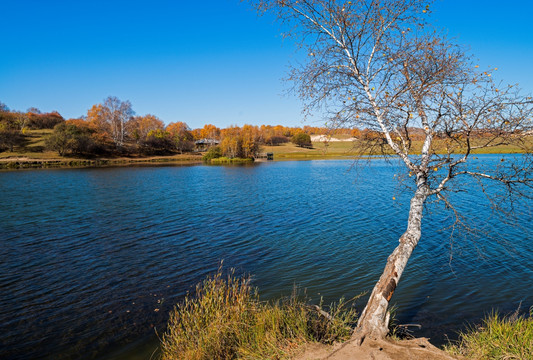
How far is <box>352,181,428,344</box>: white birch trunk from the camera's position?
18.8 feet

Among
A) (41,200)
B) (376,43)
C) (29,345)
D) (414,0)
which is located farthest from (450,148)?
(41,200)

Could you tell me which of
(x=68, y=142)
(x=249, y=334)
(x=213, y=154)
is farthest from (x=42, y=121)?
(x=249, y=334)

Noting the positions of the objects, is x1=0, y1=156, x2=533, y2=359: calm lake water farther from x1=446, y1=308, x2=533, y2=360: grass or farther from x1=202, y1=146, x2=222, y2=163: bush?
x1=202, y1=146, x2=222, y2=163: bush

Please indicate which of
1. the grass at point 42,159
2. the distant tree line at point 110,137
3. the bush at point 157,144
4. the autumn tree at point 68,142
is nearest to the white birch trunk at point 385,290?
the distant tree line at point 110,137

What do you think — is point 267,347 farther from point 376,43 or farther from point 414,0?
point 414,0

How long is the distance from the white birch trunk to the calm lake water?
1.80m

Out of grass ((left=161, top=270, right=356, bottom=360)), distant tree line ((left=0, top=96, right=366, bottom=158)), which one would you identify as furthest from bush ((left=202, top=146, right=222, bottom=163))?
grass ((left=161, top=270, right=356, bottom=360))

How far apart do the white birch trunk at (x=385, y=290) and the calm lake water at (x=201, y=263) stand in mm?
1796

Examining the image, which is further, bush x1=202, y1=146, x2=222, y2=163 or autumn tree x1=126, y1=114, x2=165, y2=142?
autumn tree x1=126, y1=114, x2=165, y2=142

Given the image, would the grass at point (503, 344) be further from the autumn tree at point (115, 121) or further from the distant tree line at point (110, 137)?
the autumn tree at point (115, 121)

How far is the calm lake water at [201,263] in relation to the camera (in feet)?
26.5

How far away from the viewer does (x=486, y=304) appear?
8.84 meters

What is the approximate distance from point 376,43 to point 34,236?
1745cm

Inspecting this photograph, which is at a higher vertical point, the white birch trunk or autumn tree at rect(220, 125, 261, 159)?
autumn tree at rect(220, 125, 261, 159)
